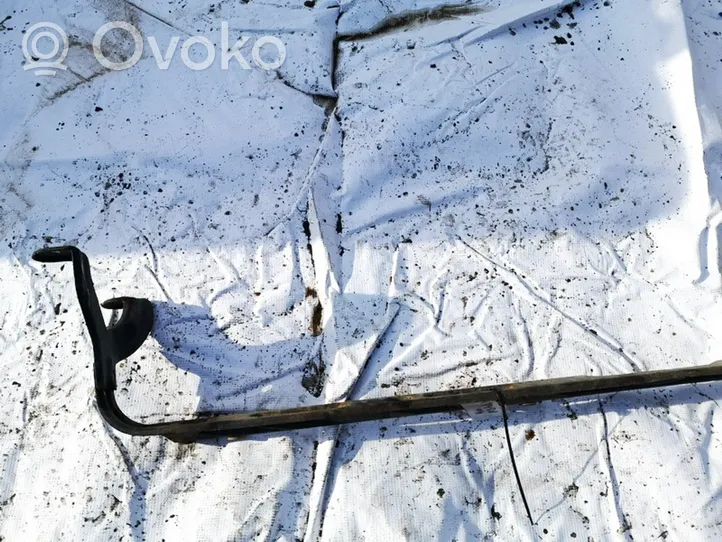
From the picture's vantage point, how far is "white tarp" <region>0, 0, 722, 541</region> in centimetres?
120

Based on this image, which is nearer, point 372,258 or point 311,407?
point 311,407

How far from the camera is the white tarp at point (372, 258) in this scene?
1200 mm

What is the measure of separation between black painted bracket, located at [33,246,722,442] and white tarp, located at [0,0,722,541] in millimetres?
81

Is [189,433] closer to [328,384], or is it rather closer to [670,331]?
[328,384]

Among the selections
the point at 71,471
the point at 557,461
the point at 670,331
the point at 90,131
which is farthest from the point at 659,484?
the point at 90,131

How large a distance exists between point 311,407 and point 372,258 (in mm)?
419

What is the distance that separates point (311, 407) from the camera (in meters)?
1.18

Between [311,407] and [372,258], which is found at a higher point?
[372,258]

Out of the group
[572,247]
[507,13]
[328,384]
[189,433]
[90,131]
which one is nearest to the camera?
[189,433]

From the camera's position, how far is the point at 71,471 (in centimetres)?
122

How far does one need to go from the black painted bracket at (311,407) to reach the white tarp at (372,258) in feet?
0.27

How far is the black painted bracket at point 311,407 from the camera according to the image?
3.76 feet

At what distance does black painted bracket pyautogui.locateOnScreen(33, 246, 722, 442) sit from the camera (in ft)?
3.76

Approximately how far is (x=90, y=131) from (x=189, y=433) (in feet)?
2.98
